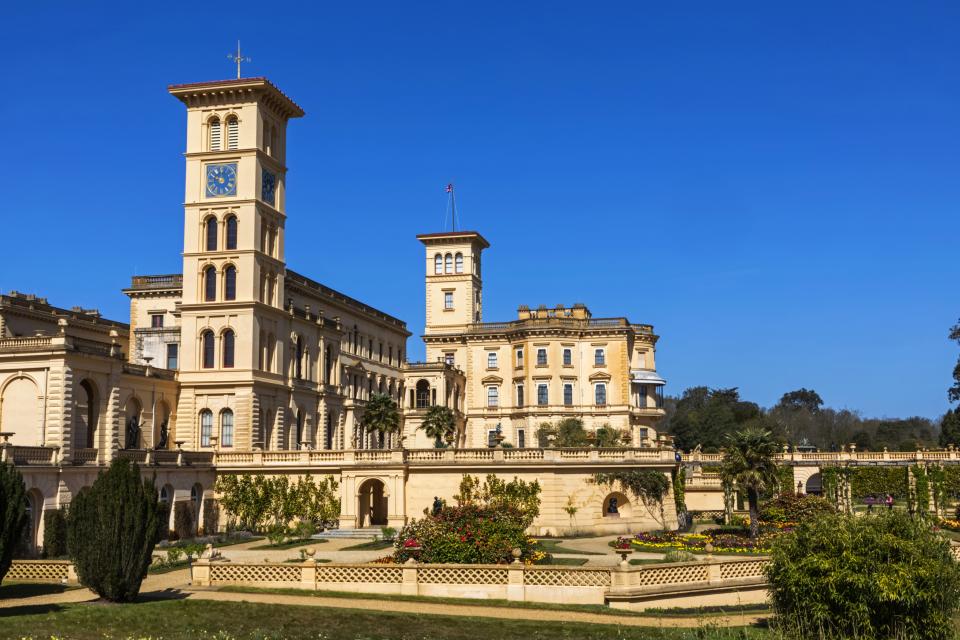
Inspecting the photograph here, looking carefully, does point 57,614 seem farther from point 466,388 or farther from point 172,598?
point 466,388

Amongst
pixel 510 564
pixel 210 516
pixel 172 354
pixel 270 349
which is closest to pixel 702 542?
pixel 510 564

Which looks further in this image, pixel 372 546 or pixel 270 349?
pixel 270 349

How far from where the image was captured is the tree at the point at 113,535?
26.9 metres

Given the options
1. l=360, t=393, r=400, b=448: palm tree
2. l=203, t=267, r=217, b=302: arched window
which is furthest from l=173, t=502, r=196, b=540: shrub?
l=360, t=393, r=400, b=448: palm tree

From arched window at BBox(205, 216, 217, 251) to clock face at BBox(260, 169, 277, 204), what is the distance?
3303 mm

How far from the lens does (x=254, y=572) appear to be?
98.2ft

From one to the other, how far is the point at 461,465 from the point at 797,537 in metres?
28.3

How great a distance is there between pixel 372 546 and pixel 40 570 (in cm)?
1482

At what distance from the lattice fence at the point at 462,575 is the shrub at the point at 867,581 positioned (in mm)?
8335

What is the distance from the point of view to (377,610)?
86.6 feet

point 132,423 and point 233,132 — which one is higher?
point 233,132

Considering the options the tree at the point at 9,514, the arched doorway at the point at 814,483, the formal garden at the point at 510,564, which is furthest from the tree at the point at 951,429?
the tree at the point at 9,514

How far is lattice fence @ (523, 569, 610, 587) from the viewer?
2784cm

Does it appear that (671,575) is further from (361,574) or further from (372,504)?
(372,504)
